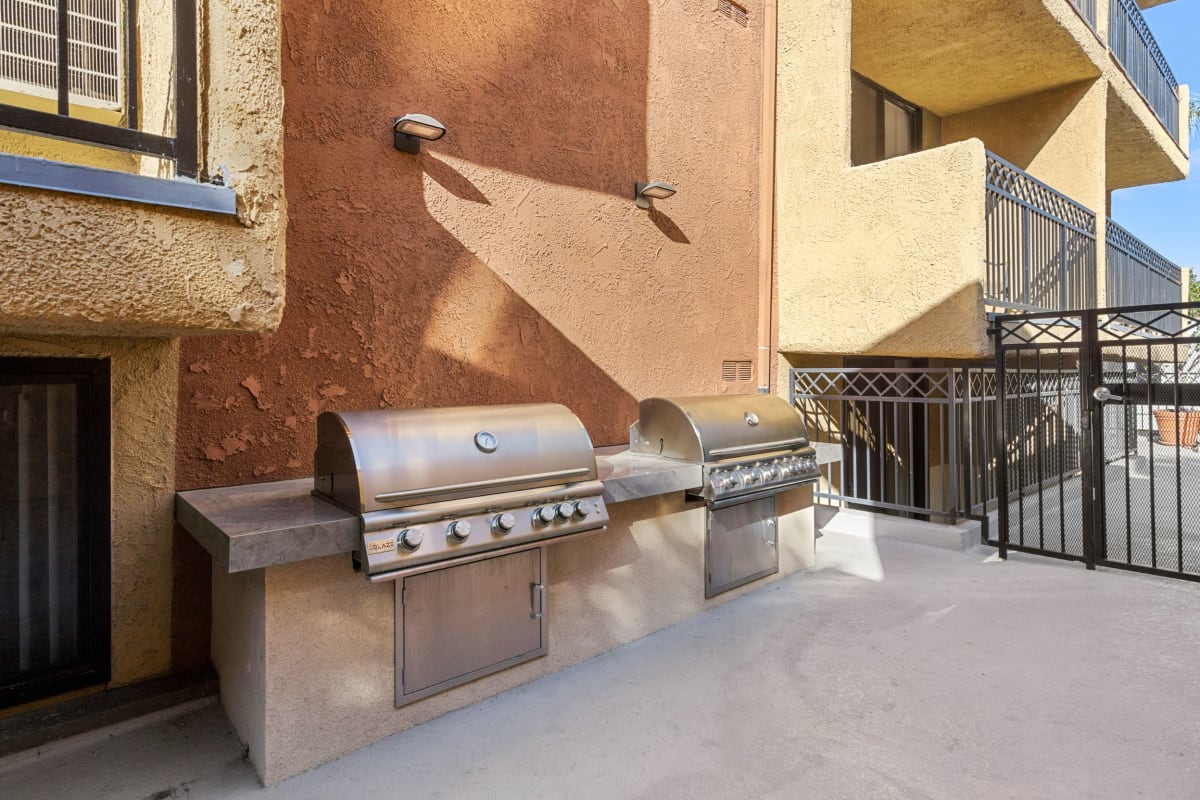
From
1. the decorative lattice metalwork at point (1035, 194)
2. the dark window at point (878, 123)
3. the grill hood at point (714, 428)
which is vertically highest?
the dark window at point (878, 123)

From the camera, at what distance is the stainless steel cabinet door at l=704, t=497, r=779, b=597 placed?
472cm

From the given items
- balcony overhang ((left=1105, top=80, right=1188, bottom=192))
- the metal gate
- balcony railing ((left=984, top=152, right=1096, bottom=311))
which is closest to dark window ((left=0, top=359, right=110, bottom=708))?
the metal gate

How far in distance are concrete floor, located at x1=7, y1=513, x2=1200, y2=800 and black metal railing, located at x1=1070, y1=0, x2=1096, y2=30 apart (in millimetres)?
7709

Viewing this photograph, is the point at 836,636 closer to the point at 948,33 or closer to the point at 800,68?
the point at 800,68

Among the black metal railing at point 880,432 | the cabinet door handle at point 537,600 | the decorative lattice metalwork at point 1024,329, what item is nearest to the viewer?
the cabinet door handle at point 537,600

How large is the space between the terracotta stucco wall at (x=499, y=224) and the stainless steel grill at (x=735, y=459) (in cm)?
105

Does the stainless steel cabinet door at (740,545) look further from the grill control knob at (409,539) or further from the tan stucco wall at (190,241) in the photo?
the tan stucco wall at (190,241)

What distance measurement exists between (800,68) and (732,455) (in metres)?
5.09

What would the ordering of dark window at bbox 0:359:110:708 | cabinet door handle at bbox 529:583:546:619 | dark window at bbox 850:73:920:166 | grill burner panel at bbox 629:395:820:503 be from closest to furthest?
dark window at bbox 0:359:110:708, cabinet door handle at bbox 529:583:546:619, grill burner panel at bbox 629:395:820:503, dark window at bbox 850:73:920:166

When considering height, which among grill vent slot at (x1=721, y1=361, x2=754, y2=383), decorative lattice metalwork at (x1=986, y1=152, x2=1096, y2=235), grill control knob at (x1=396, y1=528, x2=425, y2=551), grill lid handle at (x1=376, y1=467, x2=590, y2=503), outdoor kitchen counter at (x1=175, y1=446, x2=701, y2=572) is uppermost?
decorative lattice metalwork at (x1=986, y1=152, x2=1096, y2=235)

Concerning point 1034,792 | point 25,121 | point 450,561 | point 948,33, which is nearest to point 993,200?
point 948,33

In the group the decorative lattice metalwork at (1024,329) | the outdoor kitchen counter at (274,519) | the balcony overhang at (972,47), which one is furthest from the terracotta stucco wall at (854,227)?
the outdoor kitchen counter at (274,519)

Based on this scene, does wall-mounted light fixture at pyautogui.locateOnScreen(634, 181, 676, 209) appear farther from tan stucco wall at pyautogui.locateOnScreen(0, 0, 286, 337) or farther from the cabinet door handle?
the cabinet door handle

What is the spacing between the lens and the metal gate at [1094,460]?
5441 mm
